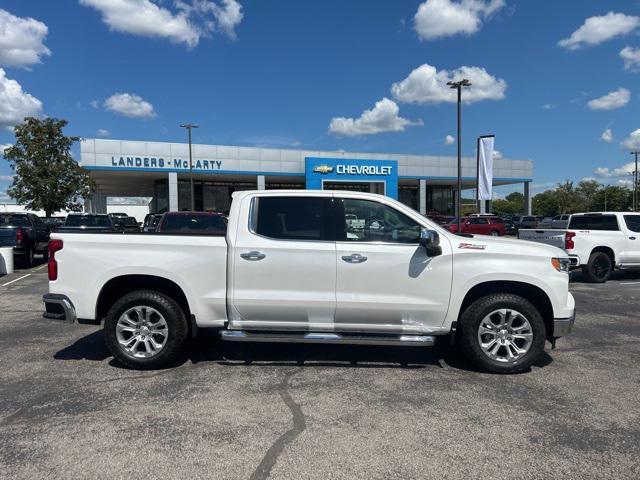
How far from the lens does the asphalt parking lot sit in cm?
329

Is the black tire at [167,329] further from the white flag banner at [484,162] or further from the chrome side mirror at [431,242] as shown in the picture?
the white flag banner at [484,162]

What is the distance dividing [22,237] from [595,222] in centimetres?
1658

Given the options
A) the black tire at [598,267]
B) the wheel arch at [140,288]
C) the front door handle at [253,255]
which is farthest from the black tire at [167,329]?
the black tire at [598,267]

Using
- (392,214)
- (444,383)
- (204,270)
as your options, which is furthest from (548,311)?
(204,270)

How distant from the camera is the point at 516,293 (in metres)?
5.24

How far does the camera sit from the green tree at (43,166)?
29.6 metres

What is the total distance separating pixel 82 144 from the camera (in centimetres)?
3684

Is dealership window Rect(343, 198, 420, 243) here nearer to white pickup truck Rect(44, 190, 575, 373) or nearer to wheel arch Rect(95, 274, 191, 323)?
white pickup truck Rect(44, 190, 575, 373)

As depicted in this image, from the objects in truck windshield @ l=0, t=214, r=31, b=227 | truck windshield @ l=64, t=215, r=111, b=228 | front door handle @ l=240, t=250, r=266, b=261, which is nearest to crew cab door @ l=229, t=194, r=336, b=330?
front door handle @ l=240, t=250, r=266, b=261

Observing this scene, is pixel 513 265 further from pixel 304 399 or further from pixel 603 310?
pixel 603 310

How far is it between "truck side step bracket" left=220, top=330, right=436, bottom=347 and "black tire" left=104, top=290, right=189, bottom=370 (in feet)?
1.59

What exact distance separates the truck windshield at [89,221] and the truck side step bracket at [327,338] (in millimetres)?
14603

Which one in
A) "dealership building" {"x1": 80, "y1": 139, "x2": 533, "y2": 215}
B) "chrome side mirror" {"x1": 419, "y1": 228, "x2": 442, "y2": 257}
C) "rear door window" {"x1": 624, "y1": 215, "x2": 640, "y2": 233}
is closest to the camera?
"chrome side mirror" {"x1": 419, "y1": 228, "x2": 442, "y2": 257}

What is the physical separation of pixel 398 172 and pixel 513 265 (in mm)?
42945
